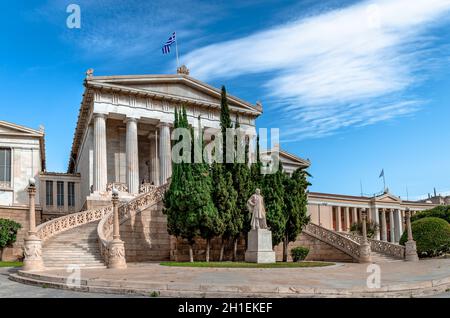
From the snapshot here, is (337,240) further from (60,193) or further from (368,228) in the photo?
(368,228)

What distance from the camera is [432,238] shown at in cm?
4016

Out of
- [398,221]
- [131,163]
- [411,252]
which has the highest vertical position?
[131,163]

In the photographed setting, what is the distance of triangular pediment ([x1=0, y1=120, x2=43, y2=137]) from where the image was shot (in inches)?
1740

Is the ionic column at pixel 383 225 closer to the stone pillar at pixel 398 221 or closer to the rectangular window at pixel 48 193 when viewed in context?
the stone pillar at pixel 398 221

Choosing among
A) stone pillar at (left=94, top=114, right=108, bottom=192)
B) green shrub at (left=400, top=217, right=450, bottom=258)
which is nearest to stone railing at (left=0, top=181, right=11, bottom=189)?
stone pillar at (left=94, top=114, right=108, bottom=192)

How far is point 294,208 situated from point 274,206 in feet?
7.86

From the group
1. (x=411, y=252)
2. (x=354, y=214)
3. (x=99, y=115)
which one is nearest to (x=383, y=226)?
(x=354, y=214)

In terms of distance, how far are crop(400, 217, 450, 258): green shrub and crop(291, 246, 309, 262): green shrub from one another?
10.9 m

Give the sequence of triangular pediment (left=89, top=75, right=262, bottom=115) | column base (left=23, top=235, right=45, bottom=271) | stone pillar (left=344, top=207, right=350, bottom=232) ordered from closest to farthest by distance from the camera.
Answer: column base (left=23, top=235, right=45, bottom=271) → triangular pediment (left=89, top=75, right=262, bottom=115) → stone pillar (left=344, top=207, right=350, bottom=232)

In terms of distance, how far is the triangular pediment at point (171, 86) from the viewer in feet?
151

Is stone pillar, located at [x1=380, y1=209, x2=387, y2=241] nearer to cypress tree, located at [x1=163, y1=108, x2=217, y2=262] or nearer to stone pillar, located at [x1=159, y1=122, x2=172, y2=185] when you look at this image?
stone pillar, located at [x1=159, y1=122, x2=172, y2=185]

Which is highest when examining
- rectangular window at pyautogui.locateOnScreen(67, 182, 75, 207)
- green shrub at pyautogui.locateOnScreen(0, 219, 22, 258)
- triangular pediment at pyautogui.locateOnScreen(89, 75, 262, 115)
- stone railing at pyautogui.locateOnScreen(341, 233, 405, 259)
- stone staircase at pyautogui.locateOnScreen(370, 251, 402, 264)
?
triangular pediment at pyautogui.locateOnScreen(89, 75, 262, 115)

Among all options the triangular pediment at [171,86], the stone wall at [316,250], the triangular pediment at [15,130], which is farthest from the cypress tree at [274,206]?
Result: the triangular pediment at [15,130]
